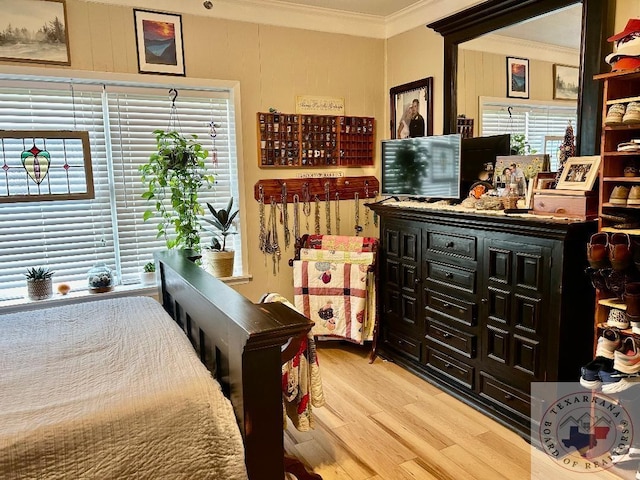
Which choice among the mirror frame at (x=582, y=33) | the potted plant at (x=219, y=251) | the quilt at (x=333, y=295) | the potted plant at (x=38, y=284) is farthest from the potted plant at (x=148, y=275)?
the mirror frame at (x=582, y=33)

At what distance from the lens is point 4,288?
9.73 ft

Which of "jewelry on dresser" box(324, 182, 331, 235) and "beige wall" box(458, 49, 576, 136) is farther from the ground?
"beige wall" box(458, 49, 576, 136)

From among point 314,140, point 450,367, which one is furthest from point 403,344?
point 314,140

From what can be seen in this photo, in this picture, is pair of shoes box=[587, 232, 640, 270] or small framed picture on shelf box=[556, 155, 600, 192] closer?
pair of shoes box=[587, 232, 640, 270]

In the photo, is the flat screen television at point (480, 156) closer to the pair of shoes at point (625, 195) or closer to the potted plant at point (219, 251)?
the pair of shoes at point (625, 195)

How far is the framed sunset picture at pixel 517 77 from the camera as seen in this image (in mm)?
2764

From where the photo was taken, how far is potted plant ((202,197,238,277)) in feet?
11.1

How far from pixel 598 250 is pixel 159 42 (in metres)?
2.82

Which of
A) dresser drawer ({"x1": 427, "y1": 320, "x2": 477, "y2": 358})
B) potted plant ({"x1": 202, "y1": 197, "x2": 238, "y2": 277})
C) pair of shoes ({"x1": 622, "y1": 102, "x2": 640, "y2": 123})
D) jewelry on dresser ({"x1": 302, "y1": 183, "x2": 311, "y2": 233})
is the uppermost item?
pair of shoes ({"x1": 622, "y1": 102, "x2": 640, "y2": 123})

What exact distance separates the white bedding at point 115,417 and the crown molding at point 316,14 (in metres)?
2.36

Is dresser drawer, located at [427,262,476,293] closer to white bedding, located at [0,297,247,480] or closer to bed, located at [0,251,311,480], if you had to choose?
bed, located at [0,251,311,480]

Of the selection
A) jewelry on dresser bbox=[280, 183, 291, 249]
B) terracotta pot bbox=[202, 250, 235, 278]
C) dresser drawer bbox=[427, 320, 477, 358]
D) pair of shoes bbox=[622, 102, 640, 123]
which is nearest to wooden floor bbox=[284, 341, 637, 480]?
dresser drawer bbox=[427, 320, 477, 358]

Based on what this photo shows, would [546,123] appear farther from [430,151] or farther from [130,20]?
[130,20]

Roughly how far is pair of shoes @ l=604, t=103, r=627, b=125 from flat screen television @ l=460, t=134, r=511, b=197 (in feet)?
2.67
